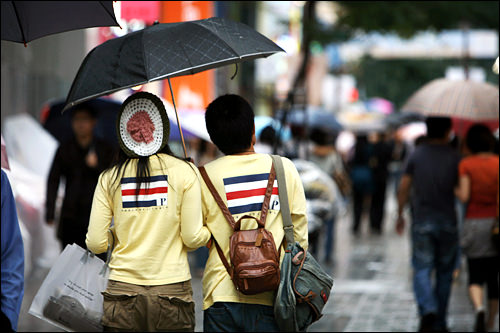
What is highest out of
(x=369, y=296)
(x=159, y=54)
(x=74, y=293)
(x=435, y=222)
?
(x=159, y=54)

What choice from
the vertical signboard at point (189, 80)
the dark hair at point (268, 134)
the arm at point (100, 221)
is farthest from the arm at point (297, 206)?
the vertical signboard at point (189, 80)

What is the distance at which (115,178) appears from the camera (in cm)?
441

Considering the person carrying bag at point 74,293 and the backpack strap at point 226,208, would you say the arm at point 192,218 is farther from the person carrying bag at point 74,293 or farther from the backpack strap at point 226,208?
the person carrying bag at point 74,293

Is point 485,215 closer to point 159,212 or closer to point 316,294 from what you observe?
point 316,294

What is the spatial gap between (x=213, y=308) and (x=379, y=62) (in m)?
33.6

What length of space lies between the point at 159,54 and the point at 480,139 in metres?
3.88

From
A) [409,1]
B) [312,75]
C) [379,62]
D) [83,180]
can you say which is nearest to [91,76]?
[83,180]

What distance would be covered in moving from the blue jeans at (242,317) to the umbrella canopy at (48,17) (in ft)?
5.88

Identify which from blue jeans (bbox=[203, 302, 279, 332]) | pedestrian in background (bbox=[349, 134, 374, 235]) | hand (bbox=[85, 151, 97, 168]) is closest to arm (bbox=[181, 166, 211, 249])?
blue jeans (bbox=[203, 302, 279, 332])

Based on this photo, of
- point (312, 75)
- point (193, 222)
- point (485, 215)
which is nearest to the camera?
point (193, 222)

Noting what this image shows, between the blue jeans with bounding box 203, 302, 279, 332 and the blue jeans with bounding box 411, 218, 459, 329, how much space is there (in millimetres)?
3332

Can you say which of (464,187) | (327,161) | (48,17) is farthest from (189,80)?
(48,17)

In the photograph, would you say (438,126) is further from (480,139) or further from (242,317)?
(242,317)

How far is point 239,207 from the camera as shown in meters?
4.41
